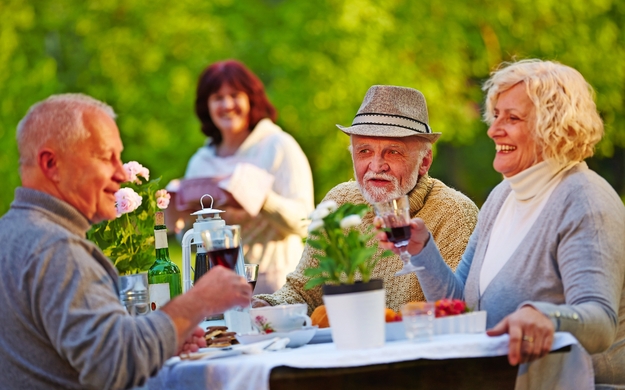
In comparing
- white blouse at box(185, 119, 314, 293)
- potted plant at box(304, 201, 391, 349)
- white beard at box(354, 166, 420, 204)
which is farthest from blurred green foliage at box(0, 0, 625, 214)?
potted plant at box(304, 201, 391, 349)

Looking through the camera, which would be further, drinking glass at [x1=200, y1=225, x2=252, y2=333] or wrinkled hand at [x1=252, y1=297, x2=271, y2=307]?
wrinkled hand at [x1=252, y1=297, x2=271, y2=307]

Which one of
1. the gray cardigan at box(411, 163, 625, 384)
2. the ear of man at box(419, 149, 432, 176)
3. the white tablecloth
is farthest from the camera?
the ear of man at box(419, 149, 432, 176)

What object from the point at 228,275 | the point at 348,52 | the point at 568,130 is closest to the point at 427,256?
the point at 568,130

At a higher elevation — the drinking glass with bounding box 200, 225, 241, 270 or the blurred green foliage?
the blurred green foliage

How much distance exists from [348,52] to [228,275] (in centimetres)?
859

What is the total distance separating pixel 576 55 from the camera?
11.4 metres

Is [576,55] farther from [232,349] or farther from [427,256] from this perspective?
[232,349]

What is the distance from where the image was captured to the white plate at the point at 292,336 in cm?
300

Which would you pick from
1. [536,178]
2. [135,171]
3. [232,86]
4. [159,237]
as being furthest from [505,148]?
[232,86]

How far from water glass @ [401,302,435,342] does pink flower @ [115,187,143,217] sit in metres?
1.40

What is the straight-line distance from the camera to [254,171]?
591 cm

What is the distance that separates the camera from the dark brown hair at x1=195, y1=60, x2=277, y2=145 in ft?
23.0

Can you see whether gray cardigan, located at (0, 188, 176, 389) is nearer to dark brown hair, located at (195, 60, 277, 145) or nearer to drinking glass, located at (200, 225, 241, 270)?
drinking glass, located at (200, 225, 241, 270)

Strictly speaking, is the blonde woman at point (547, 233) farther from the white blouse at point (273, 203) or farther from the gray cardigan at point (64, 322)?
the white blouse at point (273, 203)
